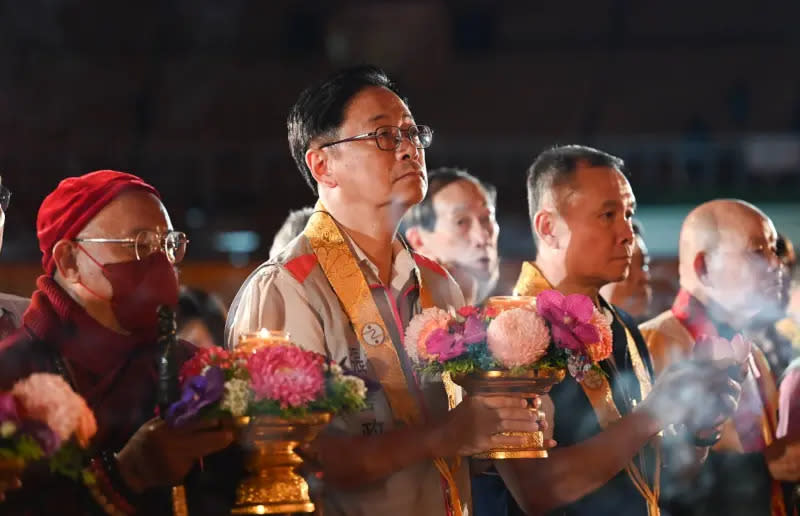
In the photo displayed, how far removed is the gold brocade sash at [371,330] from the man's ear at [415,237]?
1792mm

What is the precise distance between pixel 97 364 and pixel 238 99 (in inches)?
495

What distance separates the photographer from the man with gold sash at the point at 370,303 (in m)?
3.11

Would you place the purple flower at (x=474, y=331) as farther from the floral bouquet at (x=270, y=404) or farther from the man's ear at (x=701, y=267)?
the man's ear at (x=701, y=267)

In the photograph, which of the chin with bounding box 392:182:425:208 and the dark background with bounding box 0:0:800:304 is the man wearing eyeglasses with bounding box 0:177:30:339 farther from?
the dark background with bounding box 0:0:800:304

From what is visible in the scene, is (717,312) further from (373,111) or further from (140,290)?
(140,290)

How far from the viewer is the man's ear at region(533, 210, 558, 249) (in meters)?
4.07

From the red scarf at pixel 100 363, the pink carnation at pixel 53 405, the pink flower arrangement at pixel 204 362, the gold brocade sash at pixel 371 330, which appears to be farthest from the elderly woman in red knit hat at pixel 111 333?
the gold brocade sash at pixel 371 330

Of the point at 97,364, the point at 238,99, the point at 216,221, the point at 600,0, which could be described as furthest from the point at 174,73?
the point at 97,364

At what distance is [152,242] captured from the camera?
118 inches

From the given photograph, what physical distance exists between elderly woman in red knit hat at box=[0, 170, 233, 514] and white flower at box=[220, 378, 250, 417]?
0.22 feet

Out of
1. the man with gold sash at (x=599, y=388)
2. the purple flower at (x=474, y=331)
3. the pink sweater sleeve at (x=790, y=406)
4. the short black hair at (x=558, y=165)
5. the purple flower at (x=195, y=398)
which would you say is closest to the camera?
the purple flower at (x=195, y=398)

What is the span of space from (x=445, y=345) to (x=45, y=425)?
0.97 metres

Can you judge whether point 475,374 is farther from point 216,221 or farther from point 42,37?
point 42,37

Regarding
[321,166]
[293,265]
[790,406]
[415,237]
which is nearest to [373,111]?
[321,166]
